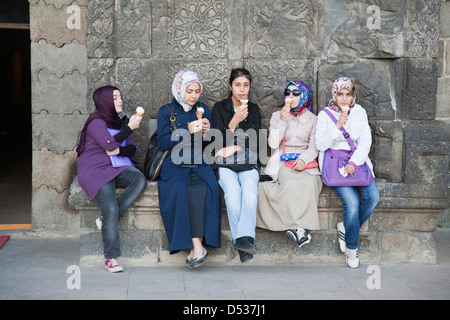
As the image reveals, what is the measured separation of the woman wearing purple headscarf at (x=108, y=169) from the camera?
4848mm

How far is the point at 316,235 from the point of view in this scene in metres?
5.18

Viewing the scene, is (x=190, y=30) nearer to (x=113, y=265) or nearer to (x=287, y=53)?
(x=287, y=53)

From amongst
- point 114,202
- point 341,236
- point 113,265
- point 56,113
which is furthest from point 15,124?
point 341,236

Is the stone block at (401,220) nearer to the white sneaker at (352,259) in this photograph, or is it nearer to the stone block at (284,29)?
the white sneaker at (352,259)

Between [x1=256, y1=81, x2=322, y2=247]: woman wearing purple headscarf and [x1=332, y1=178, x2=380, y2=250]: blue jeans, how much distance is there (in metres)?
0.23

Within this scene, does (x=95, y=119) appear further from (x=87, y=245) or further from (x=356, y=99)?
(x=356, y=99)

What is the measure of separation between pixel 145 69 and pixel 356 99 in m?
1.91

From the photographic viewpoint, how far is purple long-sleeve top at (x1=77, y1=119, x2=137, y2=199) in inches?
193

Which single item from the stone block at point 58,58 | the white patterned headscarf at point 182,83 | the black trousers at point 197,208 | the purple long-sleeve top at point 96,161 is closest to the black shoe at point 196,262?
the black trousers at point 197,208

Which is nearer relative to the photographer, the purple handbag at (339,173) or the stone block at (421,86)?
the purple handbag at (339,173)

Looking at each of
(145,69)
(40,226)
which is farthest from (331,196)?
(40,226)

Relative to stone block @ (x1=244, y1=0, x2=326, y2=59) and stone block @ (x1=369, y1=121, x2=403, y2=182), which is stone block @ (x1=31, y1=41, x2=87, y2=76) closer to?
stone block @ (x1=244, y1=0, x2=326, y2=59)

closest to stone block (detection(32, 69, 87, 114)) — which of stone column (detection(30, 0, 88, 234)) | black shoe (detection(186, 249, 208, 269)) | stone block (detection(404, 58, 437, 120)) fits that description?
stone column (detection(30, 0, 88, 234))

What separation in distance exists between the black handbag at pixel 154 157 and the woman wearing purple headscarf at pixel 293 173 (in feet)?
2.80
